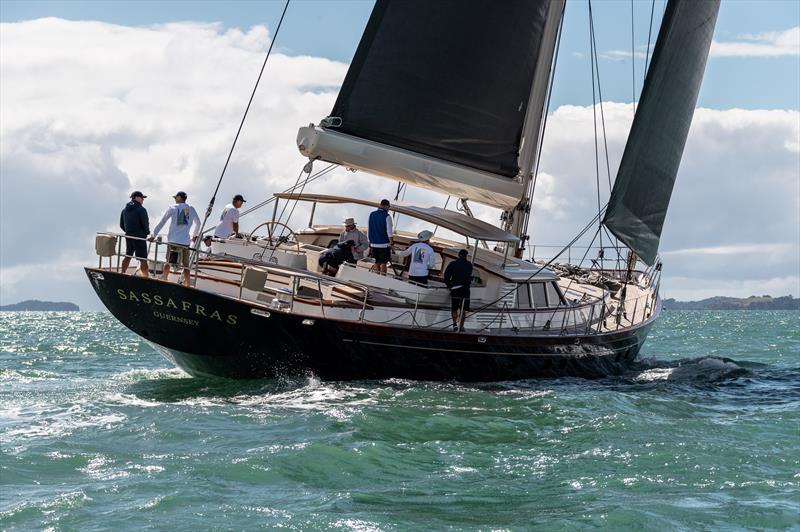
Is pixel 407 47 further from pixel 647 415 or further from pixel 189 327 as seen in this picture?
pixel 647 415

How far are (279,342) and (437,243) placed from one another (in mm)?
4835

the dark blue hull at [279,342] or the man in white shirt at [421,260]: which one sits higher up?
the man in white shirt at [421,260]

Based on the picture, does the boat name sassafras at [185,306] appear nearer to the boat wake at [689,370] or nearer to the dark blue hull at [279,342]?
the dark blue hull at [279,342]

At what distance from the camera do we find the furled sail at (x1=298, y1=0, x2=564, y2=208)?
18.6 meters

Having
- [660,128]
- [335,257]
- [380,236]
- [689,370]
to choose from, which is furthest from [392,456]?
[660,128]

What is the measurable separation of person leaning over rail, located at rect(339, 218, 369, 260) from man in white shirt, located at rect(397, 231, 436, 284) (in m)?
1.38

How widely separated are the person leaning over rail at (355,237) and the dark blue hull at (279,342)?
2.77m

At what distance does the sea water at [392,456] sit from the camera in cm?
952

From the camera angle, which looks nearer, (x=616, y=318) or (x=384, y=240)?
(x=384, y=240)

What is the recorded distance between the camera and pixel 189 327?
1580cm

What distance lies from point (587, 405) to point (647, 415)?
92 cm

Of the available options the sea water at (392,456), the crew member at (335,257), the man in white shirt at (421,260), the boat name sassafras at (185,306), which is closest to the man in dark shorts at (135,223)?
the boat name sassafras at (185,306)

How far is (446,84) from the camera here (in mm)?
18828

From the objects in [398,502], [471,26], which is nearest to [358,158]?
[471,26]
